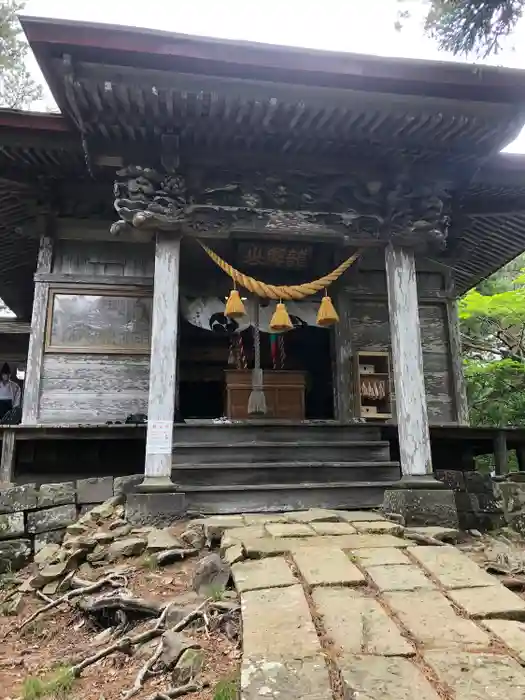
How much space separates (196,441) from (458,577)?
159 inches

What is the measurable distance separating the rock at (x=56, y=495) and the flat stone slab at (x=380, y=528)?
3273mm

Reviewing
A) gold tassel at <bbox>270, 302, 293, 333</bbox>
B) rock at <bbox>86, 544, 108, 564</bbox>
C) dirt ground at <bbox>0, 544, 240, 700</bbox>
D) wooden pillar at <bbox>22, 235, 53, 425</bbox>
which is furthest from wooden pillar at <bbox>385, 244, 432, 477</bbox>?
wooden pillar at <bbox>22, 235, 53, 425</bbox>

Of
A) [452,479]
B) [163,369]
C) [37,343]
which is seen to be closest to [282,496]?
[163,369]

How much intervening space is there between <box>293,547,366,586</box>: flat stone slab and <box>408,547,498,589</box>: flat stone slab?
0.51m

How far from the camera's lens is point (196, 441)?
6699 mm

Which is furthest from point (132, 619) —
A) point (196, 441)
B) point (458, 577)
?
point (196, 441)

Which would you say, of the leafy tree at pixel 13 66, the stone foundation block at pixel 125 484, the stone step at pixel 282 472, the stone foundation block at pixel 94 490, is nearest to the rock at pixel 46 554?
the stone foundation block at pixel 94 490

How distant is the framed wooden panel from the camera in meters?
7.54

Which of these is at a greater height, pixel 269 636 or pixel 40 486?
pixel 40 486

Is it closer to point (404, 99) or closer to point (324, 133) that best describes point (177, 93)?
point (324, 133)

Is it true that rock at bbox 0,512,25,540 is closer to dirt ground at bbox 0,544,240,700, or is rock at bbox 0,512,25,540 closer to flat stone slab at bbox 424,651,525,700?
dirt ground at bbox 0,544,240,700

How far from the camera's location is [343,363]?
8.38m

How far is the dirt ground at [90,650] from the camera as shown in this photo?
2.53 m

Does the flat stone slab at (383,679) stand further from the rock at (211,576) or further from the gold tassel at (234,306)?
the gold tassel at (234,306)
